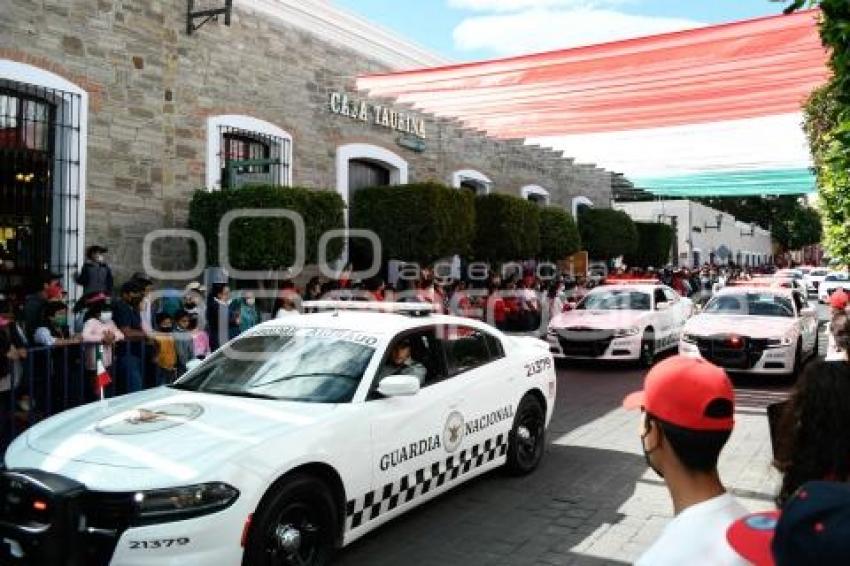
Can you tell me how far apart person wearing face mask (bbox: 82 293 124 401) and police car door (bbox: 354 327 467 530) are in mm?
3713

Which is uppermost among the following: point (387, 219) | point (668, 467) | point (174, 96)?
point (174, 96)

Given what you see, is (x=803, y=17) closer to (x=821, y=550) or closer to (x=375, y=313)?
(x=375, y=313)

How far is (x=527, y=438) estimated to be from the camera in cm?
655

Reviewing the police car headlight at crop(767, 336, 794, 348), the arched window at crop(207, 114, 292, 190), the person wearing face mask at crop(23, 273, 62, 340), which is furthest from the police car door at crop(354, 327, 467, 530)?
the police car headlight at crop(767, 336, 794, 348)

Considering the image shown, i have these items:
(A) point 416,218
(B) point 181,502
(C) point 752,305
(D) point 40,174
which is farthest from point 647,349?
(B) point 181,502

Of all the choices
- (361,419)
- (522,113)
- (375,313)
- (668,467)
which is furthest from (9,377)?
(522,113)

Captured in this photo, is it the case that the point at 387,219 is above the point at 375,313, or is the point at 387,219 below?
above

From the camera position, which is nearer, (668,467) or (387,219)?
(668,467)

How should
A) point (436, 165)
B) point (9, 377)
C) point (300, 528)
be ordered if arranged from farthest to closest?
point (436, 165)
point (9, 377)
point (300, 528)

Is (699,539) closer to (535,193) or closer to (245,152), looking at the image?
(245,152)

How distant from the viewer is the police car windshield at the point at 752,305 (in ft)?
40.4

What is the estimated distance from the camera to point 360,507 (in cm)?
453

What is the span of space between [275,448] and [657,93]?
11134 millimetres

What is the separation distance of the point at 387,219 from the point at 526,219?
4.55 m
